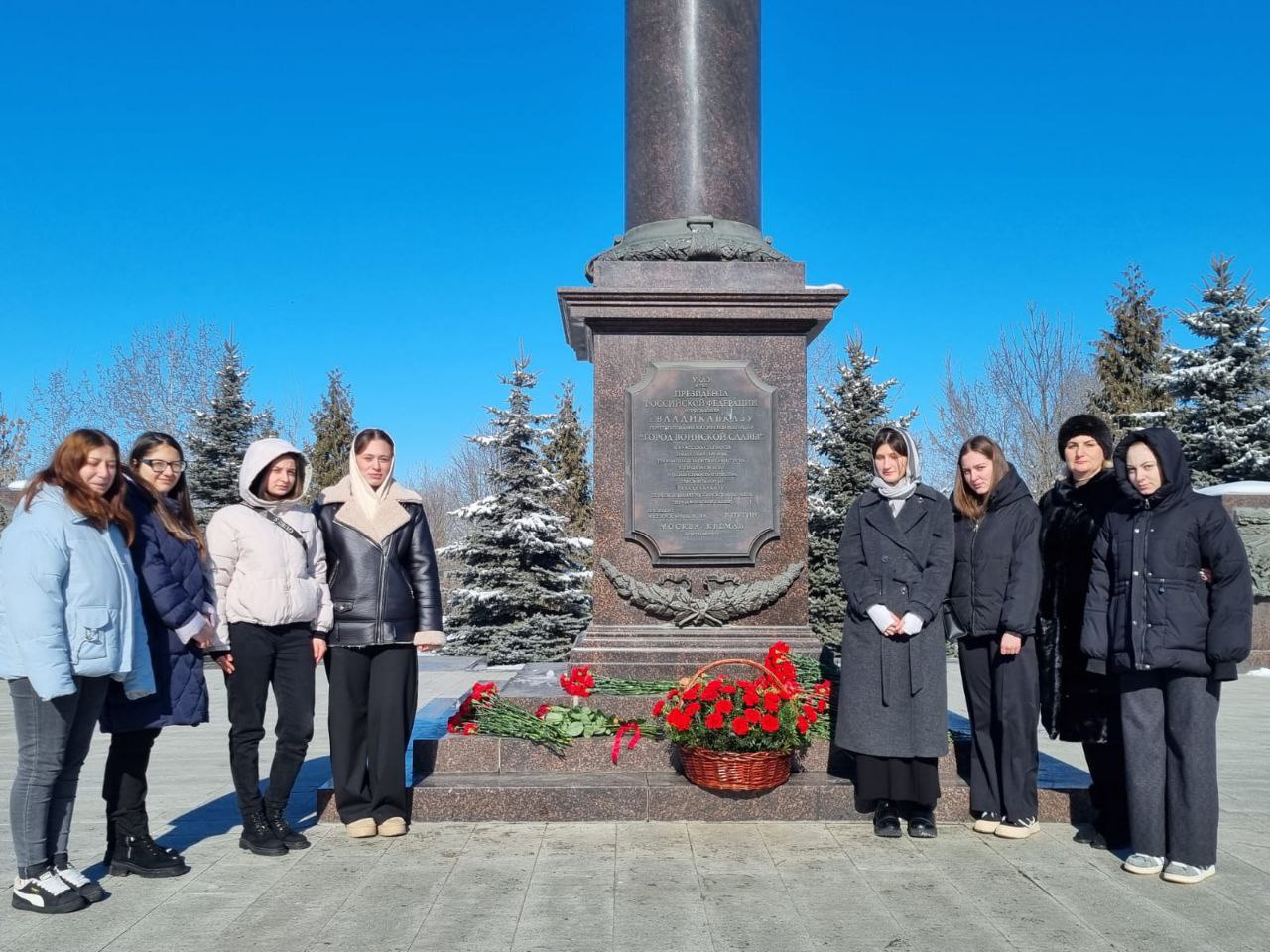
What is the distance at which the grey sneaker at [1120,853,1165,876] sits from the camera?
4621 mm

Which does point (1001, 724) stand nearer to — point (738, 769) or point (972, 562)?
point (972, 562)

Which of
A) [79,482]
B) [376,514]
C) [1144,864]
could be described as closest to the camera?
[79,482]

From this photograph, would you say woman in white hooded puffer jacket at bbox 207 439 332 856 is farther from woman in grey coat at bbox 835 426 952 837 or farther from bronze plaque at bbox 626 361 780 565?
woman in grey coat at bbox 835 426 952 837

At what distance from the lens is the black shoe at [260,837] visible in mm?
4879

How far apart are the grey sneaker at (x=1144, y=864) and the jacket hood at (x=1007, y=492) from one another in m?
1.72

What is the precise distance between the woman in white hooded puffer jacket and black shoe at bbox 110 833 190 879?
0.39m

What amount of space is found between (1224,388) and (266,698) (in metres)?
17.7

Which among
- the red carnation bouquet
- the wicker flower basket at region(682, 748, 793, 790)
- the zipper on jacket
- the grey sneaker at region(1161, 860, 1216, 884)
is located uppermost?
the zipper on jacket

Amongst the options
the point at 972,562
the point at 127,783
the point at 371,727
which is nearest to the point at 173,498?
the point at 127,783

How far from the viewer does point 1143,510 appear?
477 centimetres

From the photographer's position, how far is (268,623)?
4840 millimetres

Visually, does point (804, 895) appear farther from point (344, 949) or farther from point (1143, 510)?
point (1143, 510)

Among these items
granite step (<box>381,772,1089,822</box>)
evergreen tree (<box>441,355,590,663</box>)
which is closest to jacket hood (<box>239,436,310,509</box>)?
A: granite step (<box>381,772,1089,822</box>)

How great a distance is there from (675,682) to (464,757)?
137cm
